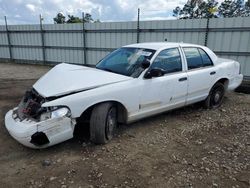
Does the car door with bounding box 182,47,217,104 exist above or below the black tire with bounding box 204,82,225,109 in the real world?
above

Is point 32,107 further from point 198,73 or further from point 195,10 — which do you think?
point 195,10

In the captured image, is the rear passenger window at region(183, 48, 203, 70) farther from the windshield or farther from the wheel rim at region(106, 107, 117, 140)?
the wheel rim at region(106, 107, 117, 140)

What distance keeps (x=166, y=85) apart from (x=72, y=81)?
1695mm

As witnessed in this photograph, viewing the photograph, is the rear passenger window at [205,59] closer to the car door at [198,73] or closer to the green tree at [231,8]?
the car door at [198,73]

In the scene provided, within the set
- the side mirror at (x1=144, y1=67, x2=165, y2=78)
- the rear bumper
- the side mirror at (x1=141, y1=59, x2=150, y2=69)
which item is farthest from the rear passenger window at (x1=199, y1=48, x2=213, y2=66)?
the side mirror at (x1=141, y1=59, x2=150, y2=69)

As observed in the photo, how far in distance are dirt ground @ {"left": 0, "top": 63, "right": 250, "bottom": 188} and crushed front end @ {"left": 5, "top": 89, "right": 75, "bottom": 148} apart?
309 mm

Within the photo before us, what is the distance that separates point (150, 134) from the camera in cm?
397

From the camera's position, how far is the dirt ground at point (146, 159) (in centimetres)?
271

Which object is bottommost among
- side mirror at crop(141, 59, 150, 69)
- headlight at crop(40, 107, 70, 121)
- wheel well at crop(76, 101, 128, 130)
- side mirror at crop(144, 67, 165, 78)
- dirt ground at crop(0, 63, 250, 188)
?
dirt ground at crop(0, 63, 250, 188)

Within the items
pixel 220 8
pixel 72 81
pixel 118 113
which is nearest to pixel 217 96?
pixel 118 113

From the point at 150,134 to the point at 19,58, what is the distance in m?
12.9

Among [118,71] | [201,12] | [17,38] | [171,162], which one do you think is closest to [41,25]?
[17,38]

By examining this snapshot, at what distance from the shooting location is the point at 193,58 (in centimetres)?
471

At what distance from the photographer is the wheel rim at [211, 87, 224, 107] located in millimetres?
5295
